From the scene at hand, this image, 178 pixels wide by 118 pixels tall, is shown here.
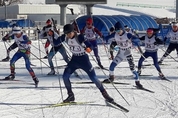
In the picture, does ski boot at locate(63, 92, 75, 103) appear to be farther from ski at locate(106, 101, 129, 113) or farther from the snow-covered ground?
ski at locate(106, 101, 129, 113)

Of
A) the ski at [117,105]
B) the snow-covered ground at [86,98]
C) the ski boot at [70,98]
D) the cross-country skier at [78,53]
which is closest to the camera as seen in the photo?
the snow-covered ground at [86,98]

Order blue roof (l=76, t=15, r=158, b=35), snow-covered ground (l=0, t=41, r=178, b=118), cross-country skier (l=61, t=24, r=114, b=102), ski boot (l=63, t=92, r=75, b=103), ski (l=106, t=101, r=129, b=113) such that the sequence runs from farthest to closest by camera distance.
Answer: blue roof (l=76, t=15, r=158, b=35), ski boot (l=63, t=92, r=75, b=103), cross-country skier (l=61, t=24, r=114, b=102), ski (l=106, t=101, r=129, b=113), snow-covered ground (l=0, t=41, r=178, b=118)

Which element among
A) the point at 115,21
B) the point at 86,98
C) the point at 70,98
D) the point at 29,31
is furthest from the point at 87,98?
the point at 29,31

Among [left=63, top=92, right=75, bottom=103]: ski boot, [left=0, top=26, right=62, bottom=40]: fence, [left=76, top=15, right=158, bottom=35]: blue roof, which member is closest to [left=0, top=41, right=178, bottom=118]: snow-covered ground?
[left=63, top=92, right=75, bottom=103]: ski boot

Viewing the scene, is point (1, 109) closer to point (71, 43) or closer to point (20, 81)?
point (71, 43)

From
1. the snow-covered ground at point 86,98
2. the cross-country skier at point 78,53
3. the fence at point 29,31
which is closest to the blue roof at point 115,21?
the fence at point 29,31

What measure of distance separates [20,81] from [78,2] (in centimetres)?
2084

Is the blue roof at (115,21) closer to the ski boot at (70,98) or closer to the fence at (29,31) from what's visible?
the fence at (29,31)

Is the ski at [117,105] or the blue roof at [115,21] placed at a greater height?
the blue roof at [115,21]

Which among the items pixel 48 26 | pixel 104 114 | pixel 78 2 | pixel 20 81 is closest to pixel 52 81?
pixel 20 81

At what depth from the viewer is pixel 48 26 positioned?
44.0 ft

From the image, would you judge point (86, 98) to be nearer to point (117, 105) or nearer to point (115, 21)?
point (117, 105)

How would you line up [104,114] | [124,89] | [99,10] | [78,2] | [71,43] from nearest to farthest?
[104,114]
[71,43]
[124,89]
[78,2]
[99,10]

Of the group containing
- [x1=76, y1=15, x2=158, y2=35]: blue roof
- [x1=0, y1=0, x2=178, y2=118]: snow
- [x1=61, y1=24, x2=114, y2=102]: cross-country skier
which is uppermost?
[x1=61, y1=24, x2=114, y2=102]: cross-country skier
